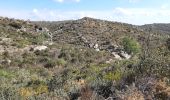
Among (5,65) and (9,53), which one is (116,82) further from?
(9,53)

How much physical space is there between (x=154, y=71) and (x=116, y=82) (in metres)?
1.21

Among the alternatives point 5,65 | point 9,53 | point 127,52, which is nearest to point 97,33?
point 127,52

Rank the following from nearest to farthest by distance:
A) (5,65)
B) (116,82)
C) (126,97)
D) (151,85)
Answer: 1. (126,97)
2. (151,85)
3. (116,82)
4. (5,65)

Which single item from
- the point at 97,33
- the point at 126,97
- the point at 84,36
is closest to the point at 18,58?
the point at 126,97

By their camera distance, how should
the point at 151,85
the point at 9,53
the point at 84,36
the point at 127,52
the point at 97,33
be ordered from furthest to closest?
the point at 97,33 → the point at 84,36 → the point at 127,52 → the point at 9,53 → the point at 151,85

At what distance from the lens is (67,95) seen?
9.66 metres

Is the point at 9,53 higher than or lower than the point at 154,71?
lower

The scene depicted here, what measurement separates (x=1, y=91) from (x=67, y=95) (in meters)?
1.83

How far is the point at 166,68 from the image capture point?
1070cm

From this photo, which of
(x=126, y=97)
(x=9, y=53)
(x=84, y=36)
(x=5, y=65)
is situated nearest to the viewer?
(x=126, y=97)

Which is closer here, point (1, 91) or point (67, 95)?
point (1, 91)

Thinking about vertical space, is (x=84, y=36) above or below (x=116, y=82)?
below

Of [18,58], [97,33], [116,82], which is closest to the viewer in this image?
[116,82]

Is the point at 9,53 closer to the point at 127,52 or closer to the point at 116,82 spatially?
the point at 127,52
